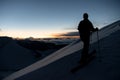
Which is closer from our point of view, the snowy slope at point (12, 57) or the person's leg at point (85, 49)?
the person's leg at point (85, 49)

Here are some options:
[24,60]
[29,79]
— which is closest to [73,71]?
[29,79]

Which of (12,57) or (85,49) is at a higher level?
(85,49)

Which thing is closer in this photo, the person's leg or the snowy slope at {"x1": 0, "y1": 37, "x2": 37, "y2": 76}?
the person's leg

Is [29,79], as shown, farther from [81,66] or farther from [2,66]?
[2,66]

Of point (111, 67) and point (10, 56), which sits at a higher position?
point (111, 67)

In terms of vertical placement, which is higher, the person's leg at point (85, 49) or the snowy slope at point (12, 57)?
the person's leg at point (85, 49)

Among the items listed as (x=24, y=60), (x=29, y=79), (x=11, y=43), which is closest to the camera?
(x=29, y=79)

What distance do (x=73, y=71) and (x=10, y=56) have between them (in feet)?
242

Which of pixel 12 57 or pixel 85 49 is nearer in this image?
pixel 85 49

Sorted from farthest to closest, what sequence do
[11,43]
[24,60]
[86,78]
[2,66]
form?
[11,43]
[24,60]
[2,66]
[86,78]

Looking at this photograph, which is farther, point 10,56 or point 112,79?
point 10,56

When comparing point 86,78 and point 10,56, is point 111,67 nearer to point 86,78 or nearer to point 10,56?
point 86,78

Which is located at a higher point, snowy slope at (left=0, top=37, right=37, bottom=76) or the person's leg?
the person's leg

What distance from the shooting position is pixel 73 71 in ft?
37.9
